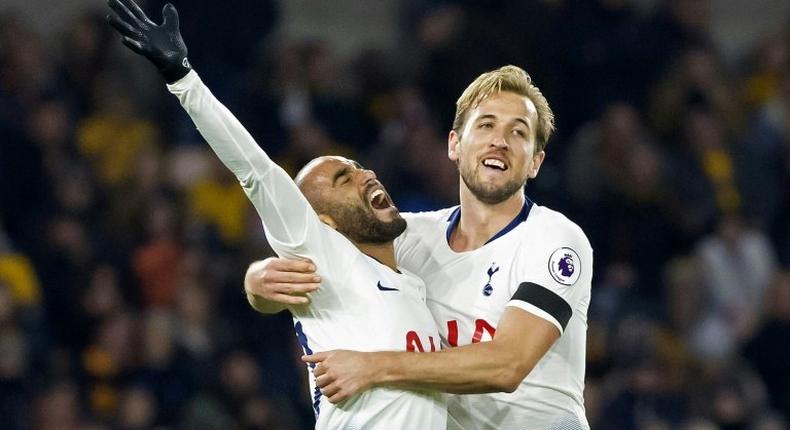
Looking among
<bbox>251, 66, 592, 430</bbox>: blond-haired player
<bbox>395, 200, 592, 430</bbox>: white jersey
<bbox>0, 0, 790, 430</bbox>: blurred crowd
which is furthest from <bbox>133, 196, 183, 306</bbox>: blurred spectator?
<bbox>395, 200, 592, 430</bbox>: white jersey

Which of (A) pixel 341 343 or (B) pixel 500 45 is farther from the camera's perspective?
(B) pixel 500 45

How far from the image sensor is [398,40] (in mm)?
10531

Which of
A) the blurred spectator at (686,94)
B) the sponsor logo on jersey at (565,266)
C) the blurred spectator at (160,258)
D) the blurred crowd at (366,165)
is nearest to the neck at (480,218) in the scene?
the sponsor logo on jersey at (565,266)

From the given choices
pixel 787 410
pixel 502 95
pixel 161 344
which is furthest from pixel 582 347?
pixel 787 410

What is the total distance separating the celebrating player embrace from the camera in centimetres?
432

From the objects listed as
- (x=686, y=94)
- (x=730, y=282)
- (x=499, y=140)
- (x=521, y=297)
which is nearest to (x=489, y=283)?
(x=521, y=297)

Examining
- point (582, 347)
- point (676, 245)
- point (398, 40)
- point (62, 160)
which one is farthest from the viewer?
point (398, 40)

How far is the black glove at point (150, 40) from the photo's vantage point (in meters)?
4.30

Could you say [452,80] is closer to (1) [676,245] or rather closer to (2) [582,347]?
(1) [676,245]

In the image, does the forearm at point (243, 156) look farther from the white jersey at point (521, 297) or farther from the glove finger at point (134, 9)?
the white jersey at point (521, 297)

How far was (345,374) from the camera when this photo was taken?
4.48 m

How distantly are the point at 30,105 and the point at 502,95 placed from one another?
4.87m

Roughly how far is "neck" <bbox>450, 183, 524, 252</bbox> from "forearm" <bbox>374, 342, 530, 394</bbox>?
64 cm

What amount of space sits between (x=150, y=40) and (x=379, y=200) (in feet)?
3.20
